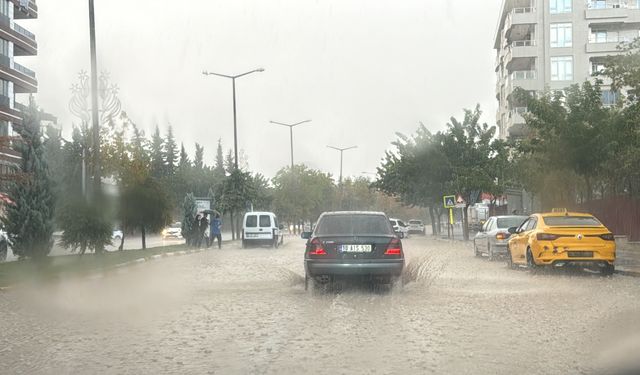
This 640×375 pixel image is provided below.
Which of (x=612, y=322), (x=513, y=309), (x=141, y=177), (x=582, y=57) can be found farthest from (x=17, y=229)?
(x=582, y=57)

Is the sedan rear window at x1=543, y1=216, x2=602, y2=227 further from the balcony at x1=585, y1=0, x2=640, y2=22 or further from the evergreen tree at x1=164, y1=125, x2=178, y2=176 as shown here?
the evergreen tree at x1=164, y1=125, x2=178, y2=176

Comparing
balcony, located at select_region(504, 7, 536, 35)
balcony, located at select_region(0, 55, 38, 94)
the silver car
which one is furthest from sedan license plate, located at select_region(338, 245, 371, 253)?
balcony, located at select_region(504, 7, 536, 35)

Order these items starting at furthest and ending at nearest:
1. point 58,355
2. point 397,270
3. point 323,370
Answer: point 397,270 < point 58,355 < point 323,370

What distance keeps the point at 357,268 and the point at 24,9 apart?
2266 inches

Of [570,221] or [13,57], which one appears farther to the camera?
[13,57]

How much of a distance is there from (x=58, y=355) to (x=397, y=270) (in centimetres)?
714

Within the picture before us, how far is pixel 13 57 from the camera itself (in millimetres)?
64500

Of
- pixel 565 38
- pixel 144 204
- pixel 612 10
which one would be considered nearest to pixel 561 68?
pixel 565 38

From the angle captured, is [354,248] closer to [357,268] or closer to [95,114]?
[357,268]

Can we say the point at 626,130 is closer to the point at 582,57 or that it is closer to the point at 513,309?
the point at 513,309

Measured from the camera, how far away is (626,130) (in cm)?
2611

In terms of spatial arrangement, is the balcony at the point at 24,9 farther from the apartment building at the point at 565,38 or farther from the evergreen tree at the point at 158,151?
the evergreen tree at the point at 158,151

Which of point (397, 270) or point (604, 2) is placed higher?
point (604, 2)

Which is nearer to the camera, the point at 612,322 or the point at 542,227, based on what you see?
the point at 612,322
